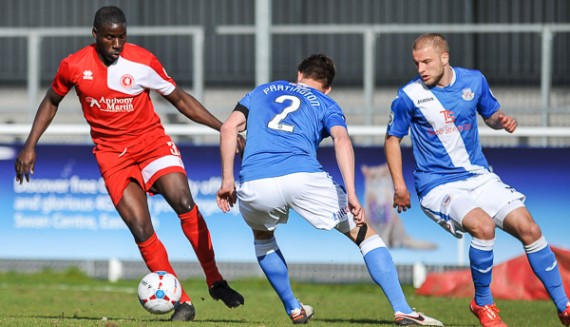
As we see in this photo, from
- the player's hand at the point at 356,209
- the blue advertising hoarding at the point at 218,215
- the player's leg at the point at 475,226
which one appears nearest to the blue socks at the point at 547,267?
the player's leg at the point at 475,226

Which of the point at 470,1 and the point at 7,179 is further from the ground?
the point at 470,1

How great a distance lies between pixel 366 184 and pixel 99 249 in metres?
3.30

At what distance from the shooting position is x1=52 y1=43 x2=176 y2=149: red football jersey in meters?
9.60

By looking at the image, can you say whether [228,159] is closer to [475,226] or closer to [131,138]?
[131,138]

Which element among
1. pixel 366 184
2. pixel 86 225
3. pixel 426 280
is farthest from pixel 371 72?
pixel 86 225

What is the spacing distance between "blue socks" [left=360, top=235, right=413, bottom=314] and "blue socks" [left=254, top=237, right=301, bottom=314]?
2.30ft

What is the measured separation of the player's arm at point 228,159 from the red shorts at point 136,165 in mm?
1195

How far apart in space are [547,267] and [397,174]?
4.36 ft

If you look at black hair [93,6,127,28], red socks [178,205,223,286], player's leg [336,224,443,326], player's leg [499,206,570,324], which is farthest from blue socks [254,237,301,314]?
black hair [93,6,127,28]

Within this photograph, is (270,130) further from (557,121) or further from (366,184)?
(557,121)

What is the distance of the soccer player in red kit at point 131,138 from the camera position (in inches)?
376

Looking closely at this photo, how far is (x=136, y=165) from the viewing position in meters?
9.80

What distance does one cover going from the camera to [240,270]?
14.8m

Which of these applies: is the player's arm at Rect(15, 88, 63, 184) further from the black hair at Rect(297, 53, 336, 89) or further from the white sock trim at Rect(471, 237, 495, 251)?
the white sock trim at Rect(471, 237, 495, 251)
